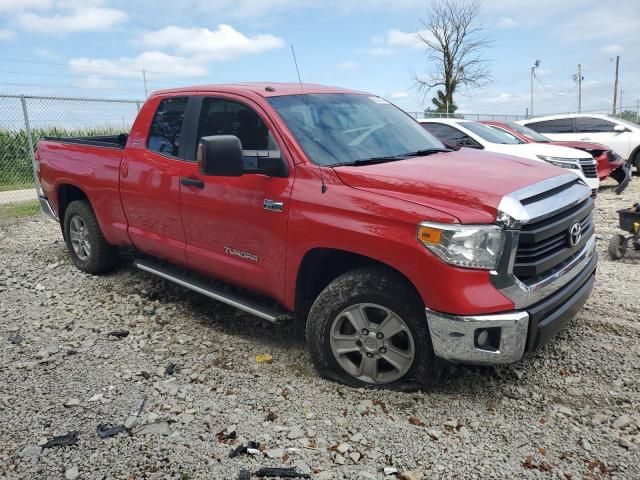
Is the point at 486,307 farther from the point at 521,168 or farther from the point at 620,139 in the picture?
the point at 620,139

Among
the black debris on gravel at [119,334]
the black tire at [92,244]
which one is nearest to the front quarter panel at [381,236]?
the black debris on gravel at [119,334]

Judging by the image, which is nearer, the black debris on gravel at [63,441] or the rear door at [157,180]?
the black debris on gravel at [63,441]

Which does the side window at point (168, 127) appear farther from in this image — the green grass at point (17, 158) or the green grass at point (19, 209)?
the green grass at point (17, 158)

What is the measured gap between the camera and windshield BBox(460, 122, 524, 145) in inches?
375

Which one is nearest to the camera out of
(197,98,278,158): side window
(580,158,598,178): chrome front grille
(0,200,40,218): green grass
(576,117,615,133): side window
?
(197,98,278,158): side window

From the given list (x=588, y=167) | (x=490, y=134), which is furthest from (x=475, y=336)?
(x=588, y=167)

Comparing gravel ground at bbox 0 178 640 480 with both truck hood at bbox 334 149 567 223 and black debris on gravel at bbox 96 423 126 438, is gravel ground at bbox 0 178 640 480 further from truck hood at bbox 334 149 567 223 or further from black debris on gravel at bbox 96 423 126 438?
truck hood at bbox 334 149 567 223

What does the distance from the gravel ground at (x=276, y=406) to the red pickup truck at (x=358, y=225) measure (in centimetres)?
32

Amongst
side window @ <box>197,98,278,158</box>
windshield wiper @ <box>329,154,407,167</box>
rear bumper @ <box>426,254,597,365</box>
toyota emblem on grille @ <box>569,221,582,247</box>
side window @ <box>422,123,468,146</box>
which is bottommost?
rear bumper @ <box>426,254,597,365</box>

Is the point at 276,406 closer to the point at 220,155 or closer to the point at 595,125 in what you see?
the point at 220,155

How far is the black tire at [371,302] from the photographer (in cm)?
301

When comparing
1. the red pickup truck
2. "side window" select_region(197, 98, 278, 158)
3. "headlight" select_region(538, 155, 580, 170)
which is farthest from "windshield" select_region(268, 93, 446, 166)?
"headlight" select_region(538, 155, 580, 170)

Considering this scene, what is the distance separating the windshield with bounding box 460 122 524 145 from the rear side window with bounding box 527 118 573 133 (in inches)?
179

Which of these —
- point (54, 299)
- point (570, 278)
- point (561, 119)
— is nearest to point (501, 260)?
point (570, 278)
